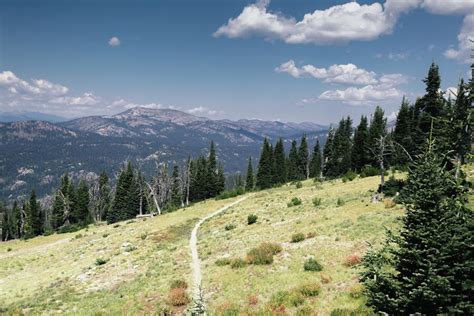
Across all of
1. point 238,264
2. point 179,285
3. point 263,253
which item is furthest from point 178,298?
point 263,253

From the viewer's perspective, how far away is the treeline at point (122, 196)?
95.8 meters

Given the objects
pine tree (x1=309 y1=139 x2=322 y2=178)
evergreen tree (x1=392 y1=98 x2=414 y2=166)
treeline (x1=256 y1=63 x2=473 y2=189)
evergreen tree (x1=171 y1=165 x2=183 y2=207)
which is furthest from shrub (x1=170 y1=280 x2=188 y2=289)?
pine tree (x1=309 y1=139 x2=322 y2=178)

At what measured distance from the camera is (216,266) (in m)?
28.5

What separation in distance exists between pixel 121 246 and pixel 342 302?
31966 millimetres

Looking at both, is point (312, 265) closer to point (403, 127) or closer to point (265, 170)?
point (403, 127)

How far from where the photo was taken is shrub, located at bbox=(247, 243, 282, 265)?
87.8ft

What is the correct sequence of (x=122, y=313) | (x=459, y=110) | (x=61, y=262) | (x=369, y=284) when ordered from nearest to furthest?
(x=369, y=284)
(x=122, y=313)
(x=459, y=110)
(x=61, y=262)

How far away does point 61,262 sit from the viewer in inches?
1629

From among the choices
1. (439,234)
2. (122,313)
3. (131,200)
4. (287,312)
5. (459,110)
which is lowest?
(131,200)

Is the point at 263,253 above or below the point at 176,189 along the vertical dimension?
above

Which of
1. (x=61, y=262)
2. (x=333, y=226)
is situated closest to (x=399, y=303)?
(x=333, y=226)

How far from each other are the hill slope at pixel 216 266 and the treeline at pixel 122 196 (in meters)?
45.9

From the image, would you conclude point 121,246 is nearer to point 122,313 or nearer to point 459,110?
point 122,313

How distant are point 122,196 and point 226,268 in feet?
244
